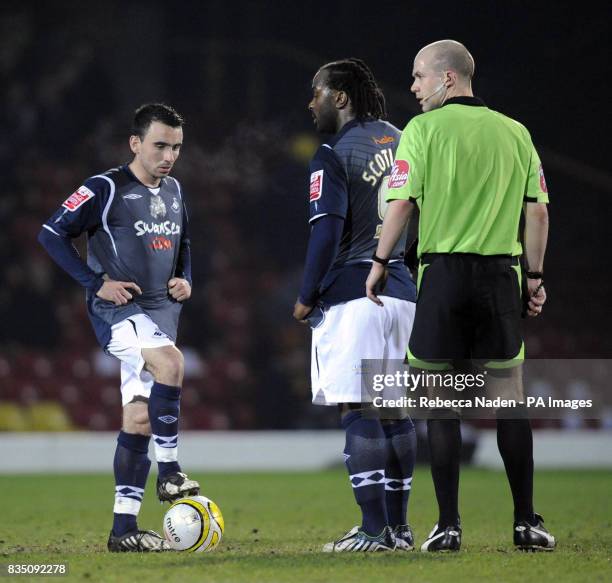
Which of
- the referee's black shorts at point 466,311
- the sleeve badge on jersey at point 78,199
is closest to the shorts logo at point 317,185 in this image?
the referee's black shorts at point 466,311

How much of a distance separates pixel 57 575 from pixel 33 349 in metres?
9.34

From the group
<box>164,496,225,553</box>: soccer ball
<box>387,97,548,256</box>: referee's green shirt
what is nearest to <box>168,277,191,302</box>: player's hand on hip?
<box>164,496,225,553</box>: soccer ball

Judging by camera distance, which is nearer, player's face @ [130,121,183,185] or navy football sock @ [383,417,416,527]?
navy football sock @ [383,417,416,527]

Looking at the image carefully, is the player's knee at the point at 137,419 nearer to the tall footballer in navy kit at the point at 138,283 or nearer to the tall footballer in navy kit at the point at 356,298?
the tall footballer in navy kit at the point at 138,283

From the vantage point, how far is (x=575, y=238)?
10594 mm

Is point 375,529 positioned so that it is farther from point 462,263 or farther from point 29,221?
point 29,221

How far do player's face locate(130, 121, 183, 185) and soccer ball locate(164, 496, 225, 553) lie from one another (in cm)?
138

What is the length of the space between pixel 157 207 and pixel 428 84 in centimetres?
131

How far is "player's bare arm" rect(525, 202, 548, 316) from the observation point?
408cm

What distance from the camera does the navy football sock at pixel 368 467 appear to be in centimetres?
407

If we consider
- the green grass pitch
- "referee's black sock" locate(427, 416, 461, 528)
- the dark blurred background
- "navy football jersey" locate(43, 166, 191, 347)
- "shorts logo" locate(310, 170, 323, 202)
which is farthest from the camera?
the dark blurred background

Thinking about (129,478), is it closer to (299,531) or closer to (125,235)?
(125,235)

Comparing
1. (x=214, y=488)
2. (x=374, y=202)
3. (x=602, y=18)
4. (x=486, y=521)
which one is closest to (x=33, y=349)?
(x=214, y=488)

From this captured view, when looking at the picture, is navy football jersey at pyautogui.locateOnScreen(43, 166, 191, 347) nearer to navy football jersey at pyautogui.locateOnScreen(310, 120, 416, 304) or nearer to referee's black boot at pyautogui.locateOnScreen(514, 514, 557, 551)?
navy football jersey at pyautogui.locateOnScreen(310, 120, 416, 304)
